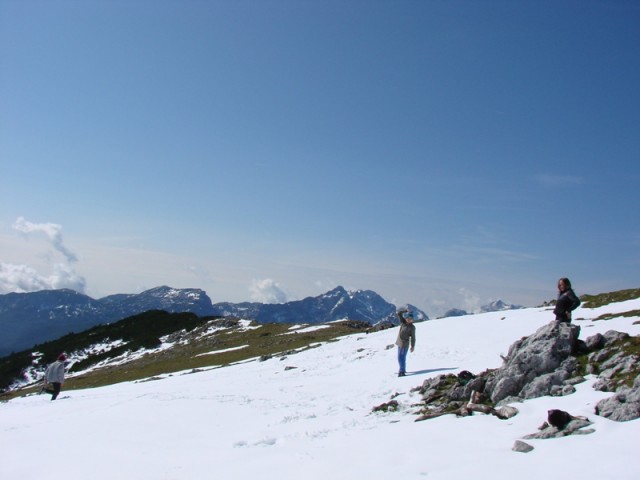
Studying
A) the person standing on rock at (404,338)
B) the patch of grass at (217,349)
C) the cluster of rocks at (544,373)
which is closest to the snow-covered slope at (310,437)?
the cluster of rocks at (544,373)

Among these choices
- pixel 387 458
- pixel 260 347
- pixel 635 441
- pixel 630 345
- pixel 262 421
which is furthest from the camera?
pixel 260 347

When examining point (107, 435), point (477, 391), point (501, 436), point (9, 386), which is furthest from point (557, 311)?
point (9, 386)

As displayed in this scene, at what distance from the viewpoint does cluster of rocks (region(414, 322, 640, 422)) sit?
1279cm

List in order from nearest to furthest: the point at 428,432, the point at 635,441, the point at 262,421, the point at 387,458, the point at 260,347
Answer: the point at 635,441 → the point at 387,458 → the point at 428,432 → the point at 262,421 → the point at 260,347

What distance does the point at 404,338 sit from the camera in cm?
2319

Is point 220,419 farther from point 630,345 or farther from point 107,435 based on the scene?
point 630,345

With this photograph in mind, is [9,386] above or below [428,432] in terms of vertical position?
below

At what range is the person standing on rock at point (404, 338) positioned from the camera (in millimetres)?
22484

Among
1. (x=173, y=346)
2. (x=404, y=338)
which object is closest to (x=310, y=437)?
(x=404, y=338)

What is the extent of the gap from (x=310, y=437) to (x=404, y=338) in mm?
11134

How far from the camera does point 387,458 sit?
10.2 meters

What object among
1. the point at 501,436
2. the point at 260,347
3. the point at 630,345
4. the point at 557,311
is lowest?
the point at 260,347

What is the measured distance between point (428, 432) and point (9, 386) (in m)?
136

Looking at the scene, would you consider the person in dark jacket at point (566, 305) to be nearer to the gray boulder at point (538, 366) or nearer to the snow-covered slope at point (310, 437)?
the gray boulder at point (538, 366)
